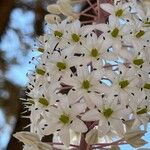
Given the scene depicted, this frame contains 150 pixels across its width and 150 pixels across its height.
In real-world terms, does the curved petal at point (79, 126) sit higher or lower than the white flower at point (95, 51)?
lower

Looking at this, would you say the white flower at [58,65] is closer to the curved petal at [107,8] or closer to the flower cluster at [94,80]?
the flower cluster at [94,80]

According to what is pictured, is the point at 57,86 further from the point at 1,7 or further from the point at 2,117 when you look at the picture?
the point at 2,117

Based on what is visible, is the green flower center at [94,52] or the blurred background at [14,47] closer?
the green flower center at [94,52]

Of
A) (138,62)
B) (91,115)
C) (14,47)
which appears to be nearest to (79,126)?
→ (91,115)

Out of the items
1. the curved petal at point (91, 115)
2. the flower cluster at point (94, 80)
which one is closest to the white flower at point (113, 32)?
the flower cluster at point (94, 80)

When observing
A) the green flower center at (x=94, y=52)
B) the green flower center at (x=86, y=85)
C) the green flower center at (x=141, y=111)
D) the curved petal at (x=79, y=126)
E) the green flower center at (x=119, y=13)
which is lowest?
the curved petal at (x=79, y=126)

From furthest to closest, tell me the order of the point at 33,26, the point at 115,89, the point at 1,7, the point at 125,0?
1. the point at 33,26
2. the point at 1,7
3. the point at 125,0
4. the point at 115,89

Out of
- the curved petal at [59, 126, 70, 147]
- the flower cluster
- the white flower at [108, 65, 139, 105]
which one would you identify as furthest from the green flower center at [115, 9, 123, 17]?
the curved petal at [59, 126, 70, 147]

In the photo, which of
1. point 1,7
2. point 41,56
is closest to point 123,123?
point 41,56
